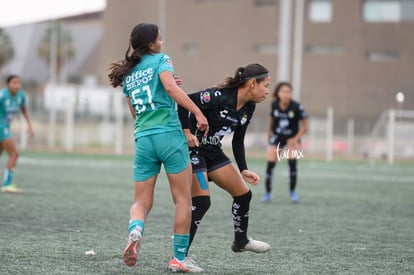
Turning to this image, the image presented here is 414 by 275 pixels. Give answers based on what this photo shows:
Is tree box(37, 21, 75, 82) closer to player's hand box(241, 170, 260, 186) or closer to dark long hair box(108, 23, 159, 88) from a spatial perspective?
player's hand box(241, 170, 260, 186)

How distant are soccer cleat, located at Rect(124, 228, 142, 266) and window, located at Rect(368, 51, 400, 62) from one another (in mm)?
54520

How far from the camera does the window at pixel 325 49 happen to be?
194ft

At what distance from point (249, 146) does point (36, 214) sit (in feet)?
90.7

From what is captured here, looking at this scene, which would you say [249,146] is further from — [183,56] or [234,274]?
[234,274]

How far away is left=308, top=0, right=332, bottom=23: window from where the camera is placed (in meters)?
59.4

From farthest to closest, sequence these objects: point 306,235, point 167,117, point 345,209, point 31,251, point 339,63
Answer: point 339,63 < point 345,209 < point 306,235 < point 31,251 < point 167,117

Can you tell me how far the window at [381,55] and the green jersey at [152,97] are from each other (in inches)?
2130

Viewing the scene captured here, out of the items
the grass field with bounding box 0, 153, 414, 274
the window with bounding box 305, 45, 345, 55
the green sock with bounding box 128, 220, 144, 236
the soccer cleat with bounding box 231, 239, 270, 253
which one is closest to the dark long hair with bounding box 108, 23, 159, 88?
the green sock with bounding box 128, 220, 144, 236

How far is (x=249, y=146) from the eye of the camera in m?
38.2

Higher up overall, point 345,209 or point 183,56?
point 183,56

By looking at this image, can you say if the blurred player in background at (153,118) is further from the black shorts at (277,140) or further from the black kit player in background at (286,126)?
the black shorts at (277,140)

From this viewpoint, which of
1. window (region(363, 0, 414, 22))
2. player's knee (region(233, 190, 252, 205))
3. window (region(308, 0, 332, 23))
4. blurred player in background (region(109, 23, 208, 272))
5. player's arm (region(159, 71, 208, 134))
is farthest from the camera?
window (region(308, 0, 332, 23))

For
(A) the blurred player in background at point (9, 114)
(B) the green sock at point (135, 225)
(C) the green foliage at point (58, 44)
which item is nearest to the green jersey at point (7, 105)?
(A) the blurred player in background at point (9, 114)

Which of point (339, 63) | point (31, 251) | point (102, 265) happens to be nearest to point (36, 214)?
point (31, 251)
